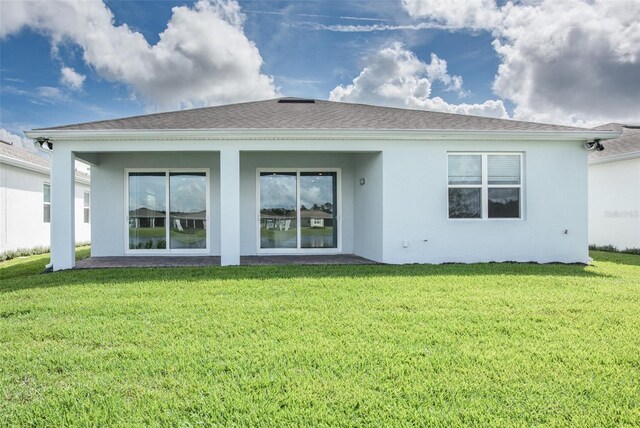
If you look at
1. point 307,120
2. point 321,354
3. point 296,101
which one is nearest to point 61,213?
point 307,120

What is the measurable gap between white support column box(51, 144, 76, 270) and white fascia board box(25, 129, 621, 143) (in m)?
0.66

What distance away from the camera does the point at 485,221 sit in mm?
10039

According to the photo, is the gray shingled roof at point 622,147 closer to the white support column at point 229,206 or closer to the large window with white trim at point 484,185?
the large window with white trim at point 484,185

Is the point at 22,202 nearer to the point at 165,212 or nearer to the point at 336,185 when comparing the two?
the point at 165,212

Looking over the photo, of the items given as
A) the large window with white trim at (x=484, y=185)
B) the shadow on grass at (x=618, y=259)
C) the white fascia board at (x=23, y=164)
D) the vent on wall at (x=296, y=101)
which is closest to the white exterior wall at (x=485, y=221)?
the large window with white trim at (x=484, y=185)

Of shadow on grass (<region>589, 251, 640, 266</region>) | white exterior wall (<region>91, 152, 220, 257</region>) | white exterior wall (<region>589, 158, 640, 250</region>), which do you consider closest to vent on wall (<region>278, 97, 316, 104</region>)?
white exterior wall (<region>91, 152, 220, 257</region>)

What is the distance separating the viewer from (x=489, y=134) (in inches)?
382

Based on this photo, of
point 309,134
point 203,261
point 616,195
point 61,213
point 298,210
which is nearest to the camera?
point 61,213

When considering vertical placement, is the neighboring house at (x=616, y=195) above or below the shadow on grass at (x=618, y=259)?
above

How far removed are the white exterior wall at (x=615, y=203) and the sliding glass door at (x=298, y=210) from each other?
32.5 feet

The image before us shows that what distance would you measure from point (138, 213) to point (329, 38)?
1076cm

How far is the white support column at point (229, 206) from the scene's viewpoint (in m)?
9.43

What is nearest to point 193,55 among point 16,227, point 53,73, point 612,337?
point 53,73

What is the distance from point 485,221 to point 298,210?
5.16 m
